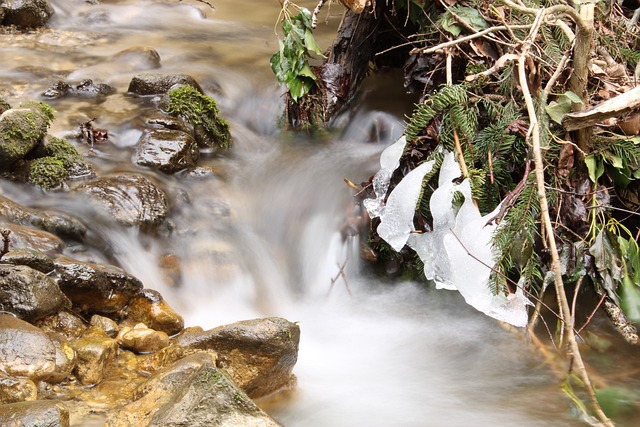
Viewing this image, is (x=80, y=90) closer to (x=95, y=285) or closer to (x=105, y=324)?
(x=95, y=285)

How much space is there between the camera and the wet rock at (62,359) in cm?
297

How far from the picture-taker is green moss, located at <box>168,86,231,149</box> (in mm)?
5348

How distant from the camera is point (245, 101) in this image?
5.95 m

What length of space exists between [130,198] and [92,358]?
5.02 ft

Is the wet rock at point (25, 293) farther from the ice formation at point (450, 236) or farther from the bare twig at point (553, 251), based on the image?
the bare twig at point (553, 251)

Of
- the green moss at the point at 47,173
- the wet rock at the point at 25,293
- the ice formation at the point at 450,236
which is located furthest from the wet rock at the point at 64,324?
the ice formation at the point at 450,236

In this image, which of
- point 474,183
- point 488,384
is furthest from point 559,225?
point 488,384

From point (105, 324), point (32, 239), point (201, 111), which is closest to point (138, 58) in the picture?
point (201, 111)

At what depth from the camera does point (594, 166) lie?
11.3 feet

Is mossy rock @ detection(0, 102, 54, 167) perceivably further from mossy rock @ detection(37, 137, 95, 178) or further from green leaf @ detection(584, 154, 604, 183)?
green leaf @ detection(584, 154, 604, 183)

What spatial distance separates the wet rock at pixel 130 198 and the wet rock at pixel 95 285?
0.65 meters

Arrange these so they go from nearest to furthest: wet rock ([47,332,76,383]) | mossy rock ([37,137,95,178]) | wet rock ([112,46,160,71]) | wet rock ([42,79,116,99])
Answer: wet rock ([47,332,76,383]) → mossy rock ([37,137,95,178]) → wet rock ([42,79,116,99]) → wet rock ([112,46,160,71])

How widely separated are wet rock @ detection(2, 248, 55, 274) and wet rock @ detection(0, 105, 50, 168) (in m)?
1.18

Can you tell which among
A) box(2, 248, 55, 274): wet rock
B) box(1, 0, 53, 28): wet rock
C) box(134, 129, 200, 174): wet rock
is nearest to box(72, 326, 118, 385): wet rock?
box(2, 248, 55, 274): wet rock
